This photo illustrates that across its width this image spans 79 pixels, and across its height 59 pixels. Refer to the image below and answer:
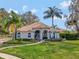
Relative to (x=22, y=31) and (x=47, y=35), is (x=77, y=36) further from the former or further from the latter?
(x=22, y=31)

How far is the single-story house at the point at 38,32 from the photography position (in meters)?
77.5

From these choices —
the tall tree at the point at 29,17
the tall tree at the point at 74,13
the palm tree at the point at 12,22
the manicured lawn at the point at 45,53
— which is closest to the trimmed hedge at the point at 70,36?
the palm tree at the point at 12,22

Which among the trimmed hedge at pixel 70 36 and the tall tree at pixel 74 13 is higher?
the tall tree at pixel 74 13

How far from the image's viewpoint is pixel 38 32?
7825 cm

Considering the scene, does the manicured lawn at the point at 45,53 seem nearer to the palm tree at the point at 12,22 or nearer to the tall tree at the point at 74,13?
the tall tree at the point at 74,13

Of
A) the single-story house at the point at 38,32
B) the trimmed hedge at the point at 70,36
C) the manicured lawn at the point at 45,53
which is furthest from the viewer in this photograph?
the trimmed hedge at the point at 70,36

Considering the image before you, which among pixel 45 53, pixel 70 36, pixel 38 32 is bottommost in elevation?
pixel 45 53

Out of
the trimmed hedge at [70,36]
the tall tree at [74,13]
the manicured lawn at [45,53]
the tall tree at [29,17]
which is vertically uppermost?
the tall tree at [29,17]

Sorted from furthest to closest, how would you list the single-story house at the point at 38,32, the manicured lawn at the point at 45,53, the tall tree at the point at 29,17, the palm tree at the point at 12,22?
the tall tree at the point at 29,17, the single-story house at the point at 38,32, the palm tree at the point at 12,22, the manicured lawn at the point at 45,53

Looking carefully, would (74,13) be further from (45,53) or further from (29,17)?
(29,17)

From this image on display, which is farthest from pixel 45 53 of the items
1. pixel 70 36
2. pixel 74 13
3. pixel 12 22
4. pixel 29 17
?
pixel 29 17

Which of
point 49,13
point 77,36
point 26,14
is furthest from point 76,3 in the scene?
point 26,14

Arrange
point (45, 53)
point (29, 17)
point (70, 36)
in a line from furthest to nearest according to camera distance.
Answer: point (29, 17) → point (70, 36) → point (45, 53)

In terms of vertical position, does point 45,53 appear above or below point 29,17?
below
